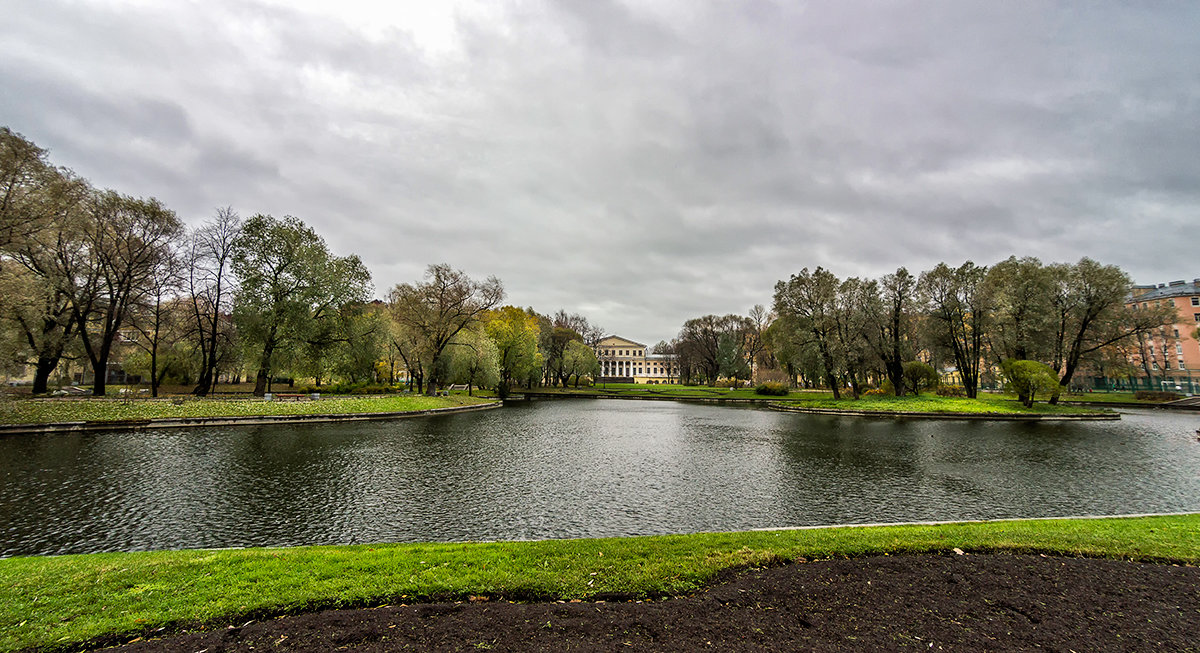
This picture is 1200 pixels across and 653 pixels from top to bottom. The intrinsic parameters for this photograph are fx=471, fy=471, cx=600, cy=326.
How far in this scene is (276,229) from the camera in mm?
33156

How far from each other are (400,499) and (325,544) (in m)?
3.08

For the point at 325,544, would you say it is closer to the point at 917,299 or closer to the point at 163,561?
the point at 163,561

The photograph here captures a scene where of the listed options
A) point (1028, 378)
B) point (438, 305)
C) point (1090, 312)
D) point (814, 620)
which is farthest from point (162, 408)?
point (1090, 312)

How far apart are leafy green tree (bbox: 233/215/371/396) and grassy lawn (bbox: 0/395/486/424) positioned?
452 cm

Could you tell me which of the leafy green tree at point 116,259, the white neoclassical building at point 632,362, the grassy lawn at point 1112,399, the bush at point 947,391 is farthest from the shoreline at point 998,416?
the white neoclassical building at point 632,362

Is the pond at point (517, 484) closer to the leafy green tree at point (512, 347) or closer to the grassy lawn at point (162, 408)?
the grassy lawn at point (162, 408)

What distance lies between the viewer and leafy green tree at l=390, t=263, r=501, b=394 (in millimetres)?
42469

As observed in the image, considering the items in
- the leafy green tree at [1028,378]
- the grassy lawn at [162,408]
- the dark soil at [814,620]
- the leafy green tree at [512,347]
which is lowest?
the dark soil at [814,620]

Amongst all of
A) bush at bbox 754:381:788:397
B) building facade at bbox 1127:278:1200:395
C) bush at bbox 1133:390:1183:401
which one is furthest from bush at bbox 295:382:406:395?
building facade at bbox 1127:278:1200:395

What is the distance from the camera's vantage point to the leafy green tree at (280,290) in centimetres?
3197

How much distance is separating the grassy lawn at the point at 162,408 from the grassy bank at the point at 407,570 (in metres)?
21.9

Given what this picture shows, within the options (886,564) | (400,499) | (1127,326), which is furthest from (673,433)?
(1127,326)

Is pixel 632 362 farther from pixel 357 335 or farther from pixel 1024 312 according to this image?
pixel 357 335

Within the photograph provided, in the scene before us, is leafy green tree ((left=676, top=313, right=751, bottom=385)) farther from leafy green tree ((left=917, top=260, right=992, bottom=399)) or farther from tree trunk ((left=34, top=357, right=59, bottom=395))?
tree trunk ((left=34, top=357, right=59, bottom=395))
